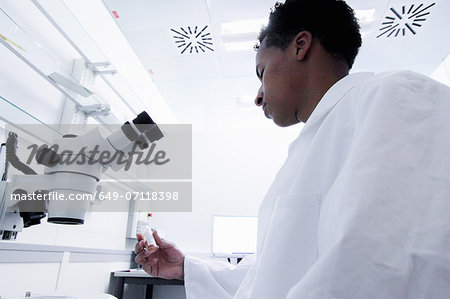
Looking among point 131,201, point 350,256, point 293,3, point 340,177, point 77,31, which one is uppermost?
point 77,31

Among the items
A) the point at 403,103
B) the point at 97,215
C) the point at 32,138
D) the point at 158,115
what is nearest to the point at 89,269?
the point at 97,215

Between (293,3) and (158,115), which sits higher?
(158,115)

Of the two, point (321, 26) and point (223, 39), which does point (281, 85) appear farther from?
point (223, 39)

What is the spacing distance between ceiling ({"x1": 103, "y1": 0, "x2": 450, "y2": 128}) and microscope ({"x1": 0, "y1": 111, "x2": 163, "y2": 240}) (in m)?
1.32

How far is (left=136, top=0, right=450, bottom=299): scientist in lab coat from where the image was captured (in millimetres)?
309

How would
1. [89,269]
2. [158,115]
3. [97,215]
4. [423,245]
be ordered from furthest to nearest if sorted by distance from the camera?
[158,115], [97,215], [89,269], [423,245]

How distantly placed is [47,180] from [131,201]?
1.87m

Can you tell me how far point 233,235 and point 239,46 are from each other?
1.75 m

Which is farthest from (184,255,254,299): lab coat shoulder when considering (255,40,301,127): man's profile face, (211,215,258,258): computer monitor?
(211,215,258,258): computer monitor

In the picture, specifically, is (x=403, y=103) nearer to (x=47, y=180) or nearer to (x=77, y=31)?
(x=47, y=180)

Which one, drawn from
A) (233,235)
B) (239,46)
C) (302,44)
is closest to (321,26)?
(302,44)

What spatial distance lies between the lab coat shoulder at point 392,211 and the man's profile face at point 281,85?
322 millimetres

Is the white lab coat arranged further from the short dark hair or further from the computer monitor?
the computer monitor

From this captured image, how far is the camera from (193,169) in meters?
3.38
